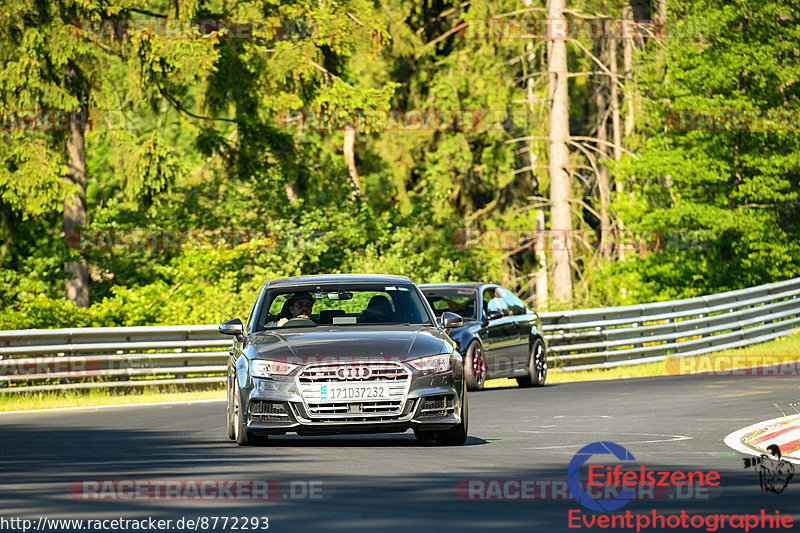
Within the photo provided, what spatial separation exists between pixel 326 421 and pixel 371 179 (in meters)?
40.2

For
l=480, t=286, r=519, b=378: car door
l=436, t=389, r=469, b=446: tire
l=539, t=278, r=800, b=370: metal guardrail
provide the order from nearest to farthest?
l=436, t=389, r=469, b=446: tire, l=480, t=286, r=519, b=378: car door, l=539, t=278, r=800, b=370: metal guardrail

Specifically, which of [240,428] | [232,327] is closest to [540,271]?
[232,327]

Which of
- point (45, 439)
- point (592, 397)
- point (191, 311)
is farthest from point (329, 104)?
point (45, 439)

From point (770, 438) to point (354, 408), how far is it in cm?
386

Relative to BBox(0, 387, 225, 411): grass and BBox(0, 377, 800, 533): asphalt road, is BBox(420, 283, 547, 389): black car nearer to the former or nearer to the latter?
BBox(0, 377, 800, 533): asphalt road

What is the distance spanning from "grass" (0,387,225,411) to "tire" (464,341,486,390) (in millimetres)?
3697

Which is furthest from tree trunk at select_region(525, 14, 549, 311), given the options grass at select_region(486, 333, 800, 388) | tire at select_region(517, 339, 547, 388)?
tire at select_region(517, 339, 547, 388)

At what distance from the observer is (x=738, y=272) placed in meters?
38.1

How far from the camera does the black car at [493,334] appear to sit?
22406 mm

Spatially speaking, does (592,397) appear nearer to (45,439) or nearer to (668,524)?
(45,439)

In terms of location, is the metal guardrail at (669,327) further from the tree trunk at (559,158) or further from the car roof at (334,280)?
the car roof at (334,280)

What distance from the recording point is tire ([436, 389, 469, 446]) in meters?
13.5

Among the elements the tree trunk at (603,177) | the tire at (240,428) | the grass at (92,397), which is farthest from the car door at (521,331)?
the tree trunk at (603,177)

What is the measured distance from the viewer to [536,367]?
79.2 ft
